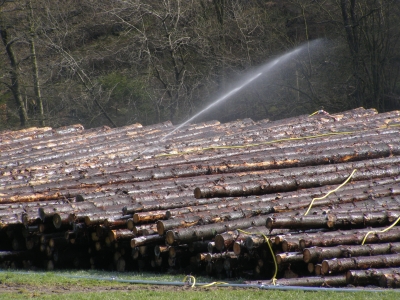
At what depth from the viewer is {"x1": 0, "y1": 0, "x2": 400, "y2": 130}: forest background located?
2367cm

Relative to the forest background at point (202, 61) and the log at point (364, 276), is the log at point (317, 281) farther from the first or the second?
the forest background at point (202, 61)

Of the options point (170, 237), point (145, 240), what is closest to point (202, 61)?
point (145, 240)

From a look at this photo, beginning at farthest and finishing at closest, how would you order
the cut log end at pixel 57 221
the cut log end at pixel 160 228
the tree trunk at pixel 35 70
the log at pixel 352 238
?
the tree trunk at pixel 35 70 < the cut log end at pixel 57 221 < the cut log end at pixel 160 228 < the log at pixel 352 238

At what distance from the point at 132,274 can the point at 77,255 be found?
4.16ft

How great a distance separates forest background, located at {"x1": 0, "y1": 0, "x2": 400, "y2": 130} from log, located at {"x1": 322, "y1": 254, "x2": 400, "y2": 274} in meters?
16.7

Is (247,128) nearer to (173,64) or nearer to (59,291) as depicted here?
(59,291)

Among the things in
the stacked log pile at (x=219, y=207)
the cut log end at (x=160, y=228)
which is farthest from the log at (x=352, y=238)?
the cut log end at (x=160, y=228)

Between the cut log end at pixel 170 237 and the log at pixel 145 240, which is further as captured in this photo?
the log at pixel 145 240

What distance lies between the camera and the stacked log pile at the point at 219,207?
7.67 m

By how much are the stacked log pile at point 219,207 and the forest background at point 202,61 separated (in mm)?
10536

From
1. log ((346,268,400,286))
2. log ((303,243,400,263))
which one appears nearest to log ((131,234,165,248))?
log ((303,243,400,263))

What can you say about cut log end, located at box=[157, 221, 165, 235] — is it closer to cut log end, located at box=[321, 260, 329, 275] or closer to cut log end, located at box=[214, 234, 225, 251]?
cut log end, located at box=[214, 234, 225, 251]

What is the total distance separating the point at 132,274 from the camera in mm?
8672

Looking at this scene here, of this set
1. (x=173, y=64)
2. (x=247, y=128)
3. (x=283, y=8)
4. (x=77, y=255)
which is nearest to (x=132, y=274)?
(x=77, y=255)
